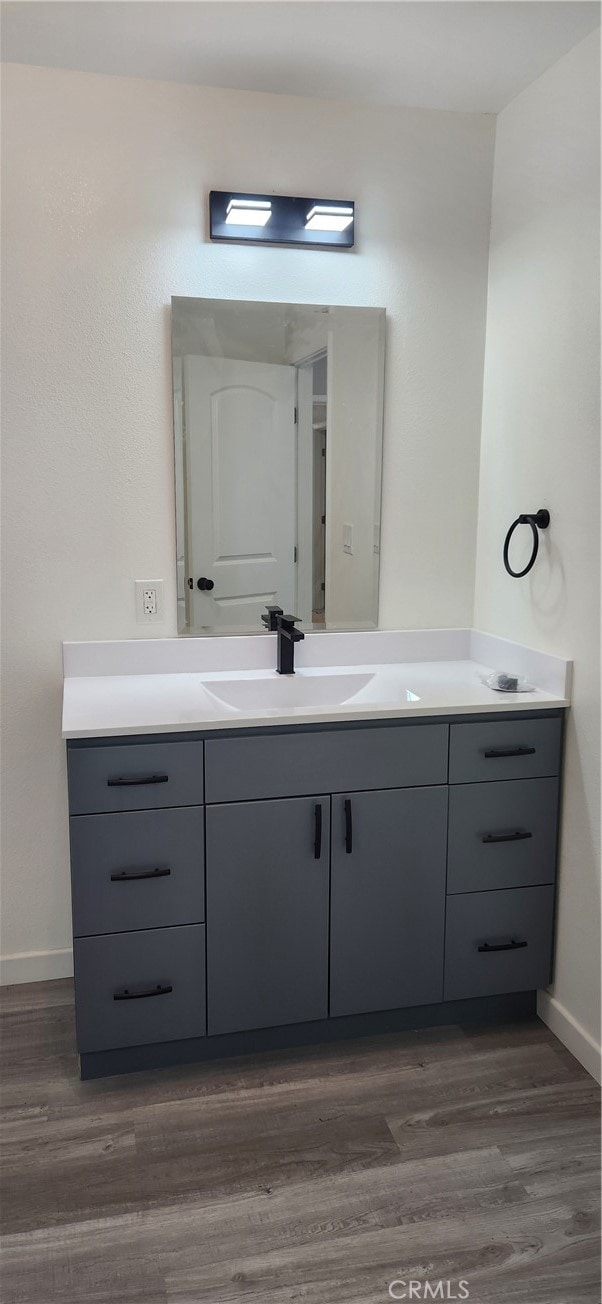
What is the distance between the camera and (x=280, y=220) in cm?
242

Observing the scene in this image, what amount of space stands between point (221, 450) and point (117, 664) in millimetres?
647

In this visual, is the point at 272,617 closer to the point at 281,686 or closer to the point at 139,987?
the point at 281,686

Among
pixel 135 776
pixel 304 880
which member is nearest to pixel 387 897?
pixel 304 880

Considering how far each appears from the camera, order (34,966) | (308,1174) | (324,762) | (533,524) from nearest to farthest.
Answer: (308,1174), (324,762), (533,524), (34,966)

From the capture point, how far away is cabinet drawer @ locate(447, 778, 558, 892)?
2262 mm

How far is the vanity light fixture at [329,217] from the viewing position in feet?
7.95

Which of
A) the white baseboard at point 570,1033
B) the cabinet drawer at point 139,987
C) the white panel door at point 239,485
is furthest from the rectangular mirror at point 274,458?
the white baseboard at point 570,1033

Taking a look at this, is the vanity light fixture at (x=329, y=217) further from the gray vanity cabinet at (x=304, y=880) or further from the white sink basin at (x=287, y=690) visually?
the gray vanity cabinet at (x=304, y=880)

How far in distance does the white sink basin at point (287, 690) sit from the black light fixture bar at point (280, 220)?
1.16m

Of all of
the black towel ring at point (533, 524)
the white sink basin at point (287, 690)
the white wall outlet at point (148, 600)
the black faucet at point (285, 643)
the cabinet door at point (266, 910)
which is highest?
the black towel ring at point (533, 524)

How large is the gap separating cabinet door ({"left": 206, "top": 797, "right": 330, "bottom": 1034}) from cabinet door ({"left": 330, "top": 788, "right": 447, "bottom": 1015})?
43 mm

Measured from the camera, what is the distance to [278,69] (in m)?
2.24

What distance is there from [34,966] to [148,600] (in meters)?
1.09

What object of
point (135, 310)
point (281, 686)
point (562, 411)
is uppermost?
point (135, 310)
